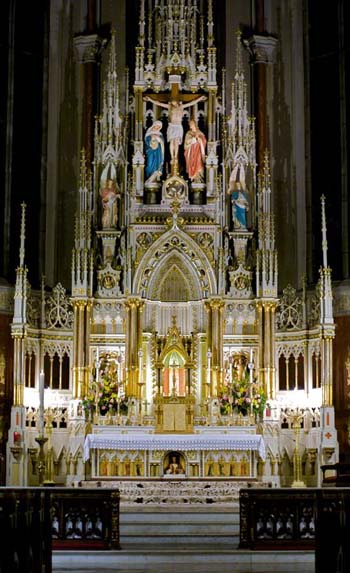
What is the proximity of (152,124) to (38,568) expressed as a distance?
15.9m

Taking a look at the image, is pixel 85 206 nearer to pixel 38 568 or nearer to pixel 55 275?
pixel 55 275

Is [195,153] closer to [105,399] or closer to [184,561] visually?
[105,399]

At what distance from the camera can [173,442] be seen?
87.1 ft

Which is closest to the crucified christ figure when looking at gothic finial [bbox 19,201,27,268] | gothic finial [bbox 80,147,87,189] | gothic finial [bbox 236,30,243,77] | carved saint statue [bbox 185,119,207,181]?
carved saint statue [bbox 185,119,207,181]

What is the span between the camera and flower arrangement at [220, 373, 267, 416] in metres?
27.5

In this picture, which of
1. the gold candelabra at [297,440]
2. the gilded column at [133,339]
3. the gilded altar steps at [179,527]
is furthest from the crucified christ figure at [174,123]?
the gilded altar steps at [179,527]

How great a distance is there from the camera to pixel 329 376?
2733cm

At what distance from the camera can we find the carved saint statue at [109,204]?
1144 inches

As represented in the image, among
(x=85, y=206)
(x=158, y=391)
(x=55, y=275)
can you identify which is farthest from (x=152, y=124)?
(x=158, y=391)

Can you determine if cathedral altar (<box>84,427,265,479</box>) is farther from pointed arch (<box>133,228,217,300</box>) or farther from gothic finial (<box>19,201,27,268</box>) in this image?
gothic finial (<box>19,201,27,268</box>)

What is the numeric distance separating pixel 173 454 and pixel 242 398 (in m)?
2.14

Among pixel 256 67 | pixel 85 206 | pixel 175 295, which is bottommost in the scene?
pixel 175 295

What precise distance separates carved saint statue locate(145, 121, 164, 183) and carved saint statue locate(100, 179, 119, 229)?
0.89 m

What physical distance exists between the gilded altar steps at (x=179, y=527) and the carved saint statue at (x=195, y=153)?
918 centimetres
